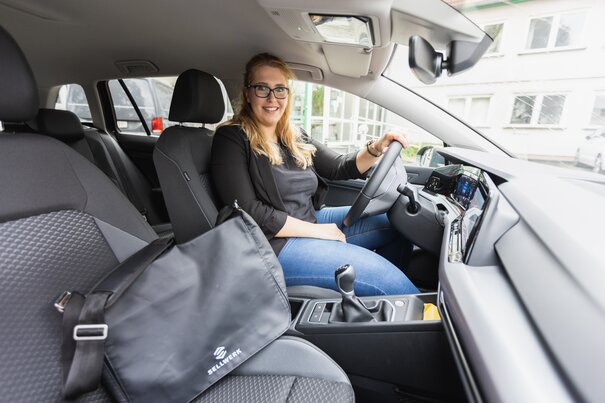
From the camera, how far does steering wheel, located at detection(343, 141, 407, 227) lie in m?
1.35

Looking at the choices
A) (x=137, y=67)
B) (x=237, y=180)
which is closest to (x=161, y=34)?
(x=137, y=67)

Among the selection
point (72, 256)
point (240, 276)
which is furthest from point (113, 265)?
point (240, 276)

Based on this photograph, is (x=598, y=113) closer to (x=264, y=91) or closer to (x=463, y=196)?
(x=463, y=196)

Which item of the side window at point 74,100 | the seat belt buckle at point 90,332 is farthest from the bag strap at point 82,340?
the side window at point 74,100

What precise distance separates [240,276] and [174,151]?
832 mm

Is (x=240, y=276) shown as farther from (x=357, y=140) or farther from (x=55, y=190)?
(x=357, y=140)

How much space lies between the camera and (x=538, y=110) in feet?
4.31

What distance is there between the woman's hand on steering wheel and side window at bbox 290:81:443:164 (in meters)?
0.06

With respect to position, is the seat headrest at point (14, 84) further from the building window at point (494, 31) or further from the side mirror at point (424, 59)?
the building window at point (494, 31)

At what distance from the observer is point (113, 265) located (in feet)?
2.96

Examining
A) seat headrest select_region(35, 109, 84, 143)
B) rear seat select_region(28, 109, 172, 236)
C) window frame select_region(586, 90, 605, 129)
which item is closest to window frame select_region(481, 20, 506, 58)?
window frame select_region(586, 90, 605, 129)

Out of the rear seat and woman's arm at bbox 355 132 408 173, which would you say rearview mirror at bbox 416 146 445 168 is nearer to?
woman's arm at bbox 355 132 408 173

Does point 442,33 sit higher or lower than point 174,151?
higher

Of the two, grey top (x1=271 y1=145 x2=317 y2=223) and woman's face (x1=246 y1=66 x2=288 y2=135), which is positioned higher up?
woman's face (x1=246 y1=66 x2=288 y2=135)
